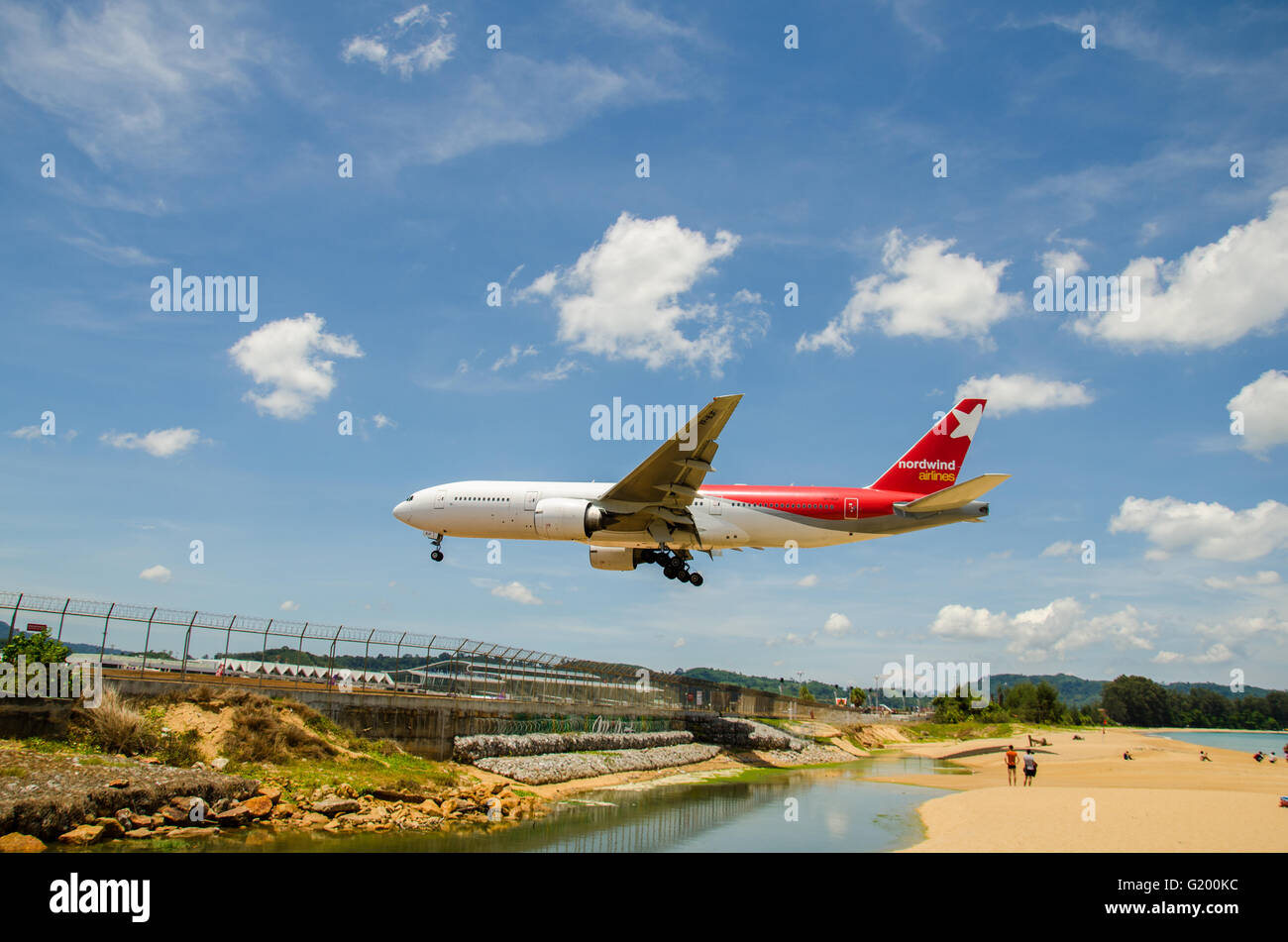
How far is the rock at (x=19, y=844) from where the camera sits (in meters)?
18.0

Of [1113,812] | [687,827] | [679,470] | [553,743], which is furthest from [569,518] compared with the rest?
[1113,812]

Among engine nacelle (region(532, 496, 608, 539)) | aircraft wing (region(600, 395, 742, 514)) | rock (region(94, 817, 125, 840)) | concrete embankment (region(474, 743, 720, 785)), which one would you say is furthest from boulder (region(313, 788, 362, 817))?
aircraft wing (region(600, 395, 742, 514))

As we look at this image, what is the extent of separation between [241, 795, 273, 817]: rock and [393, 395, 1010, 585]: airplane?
15.9 m

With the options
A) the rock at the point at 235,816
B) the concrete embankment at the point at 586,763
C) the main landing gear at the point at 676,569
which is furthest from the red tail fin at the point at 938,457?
the rock at the point at 235,816

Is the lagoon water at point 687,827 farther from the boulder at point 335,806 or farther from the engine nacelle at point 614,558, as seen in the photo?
the engine nacelle at point 614,558

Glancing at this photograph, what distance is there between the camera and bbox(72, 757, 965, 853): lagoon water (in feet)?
78.2

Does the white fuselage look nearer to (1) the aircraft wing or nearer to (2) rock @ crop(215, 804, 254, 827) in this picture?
(1) the aircraft wing

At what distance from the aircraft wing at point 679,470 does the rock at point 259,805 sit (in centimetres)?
1742

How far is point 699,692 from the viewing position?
79.6 metres

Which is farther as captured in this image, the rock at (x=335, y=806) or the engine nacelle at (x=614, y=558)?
the engine nacelle at (x=614, y=558)
